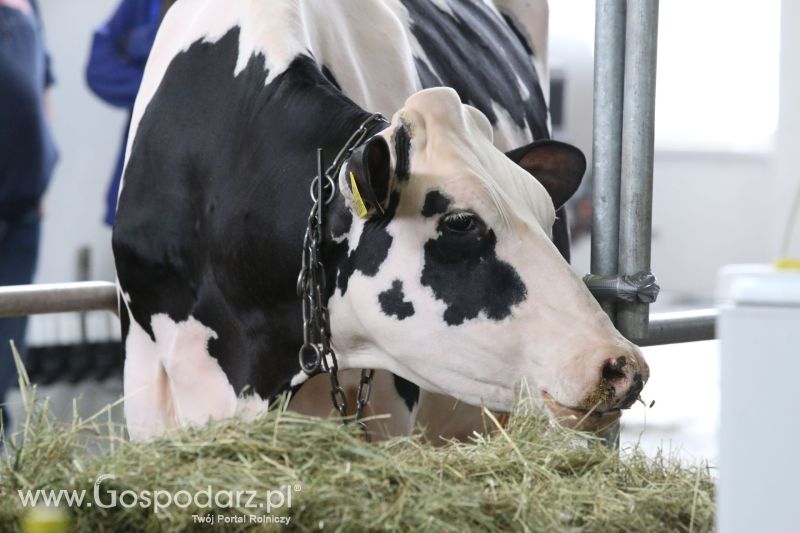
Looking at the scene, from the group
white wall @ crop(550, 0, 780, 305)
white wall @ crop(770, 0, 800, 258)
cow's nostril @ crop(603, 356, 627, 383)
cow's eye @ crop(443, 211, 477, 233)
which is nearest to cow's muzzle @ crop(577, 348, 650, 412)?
cow's nostril @ crop(603, 356, 627, 383)

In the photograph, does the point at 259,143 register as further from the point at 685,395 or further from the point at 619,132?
the point at 685,395

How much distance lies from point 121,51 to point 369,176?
291cm

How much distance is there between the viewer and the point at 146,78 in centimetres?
277

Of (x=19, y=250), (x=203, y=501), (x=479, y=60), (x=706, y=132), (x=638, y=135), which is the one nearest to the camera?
(x=203, y=501)

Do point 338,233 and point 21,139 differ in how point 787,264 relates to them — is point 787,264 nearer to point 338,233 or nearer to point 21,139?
point 338,233

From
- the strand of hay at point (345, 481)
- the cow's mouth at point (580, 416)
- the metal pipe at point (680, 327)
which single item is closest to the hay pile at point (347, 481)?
the strand of hay at point (345, 481)

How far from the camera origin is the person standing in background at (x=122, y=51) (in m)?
4.66

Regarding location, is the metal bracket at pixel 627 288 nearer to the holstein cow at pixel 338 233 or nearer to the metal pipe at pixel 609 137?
the metal pipe at pixel 609 137

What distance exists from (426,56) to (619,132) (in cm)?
67

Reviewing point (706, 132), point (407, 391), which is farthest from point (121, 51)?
point (706, 132)

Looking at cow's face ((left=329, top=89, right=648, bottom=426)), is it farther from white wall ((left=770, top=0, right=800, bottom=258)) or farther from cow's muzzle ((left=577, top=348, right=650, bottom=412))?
white wall ((left=770, top=0, right=800, bottom=258))

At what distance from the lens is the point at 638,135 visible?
255 cm

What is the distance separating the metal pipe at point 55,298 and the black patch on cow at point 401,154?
2.77ft

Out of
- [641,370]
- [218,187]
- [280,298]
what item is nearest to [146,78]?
[218,187]
